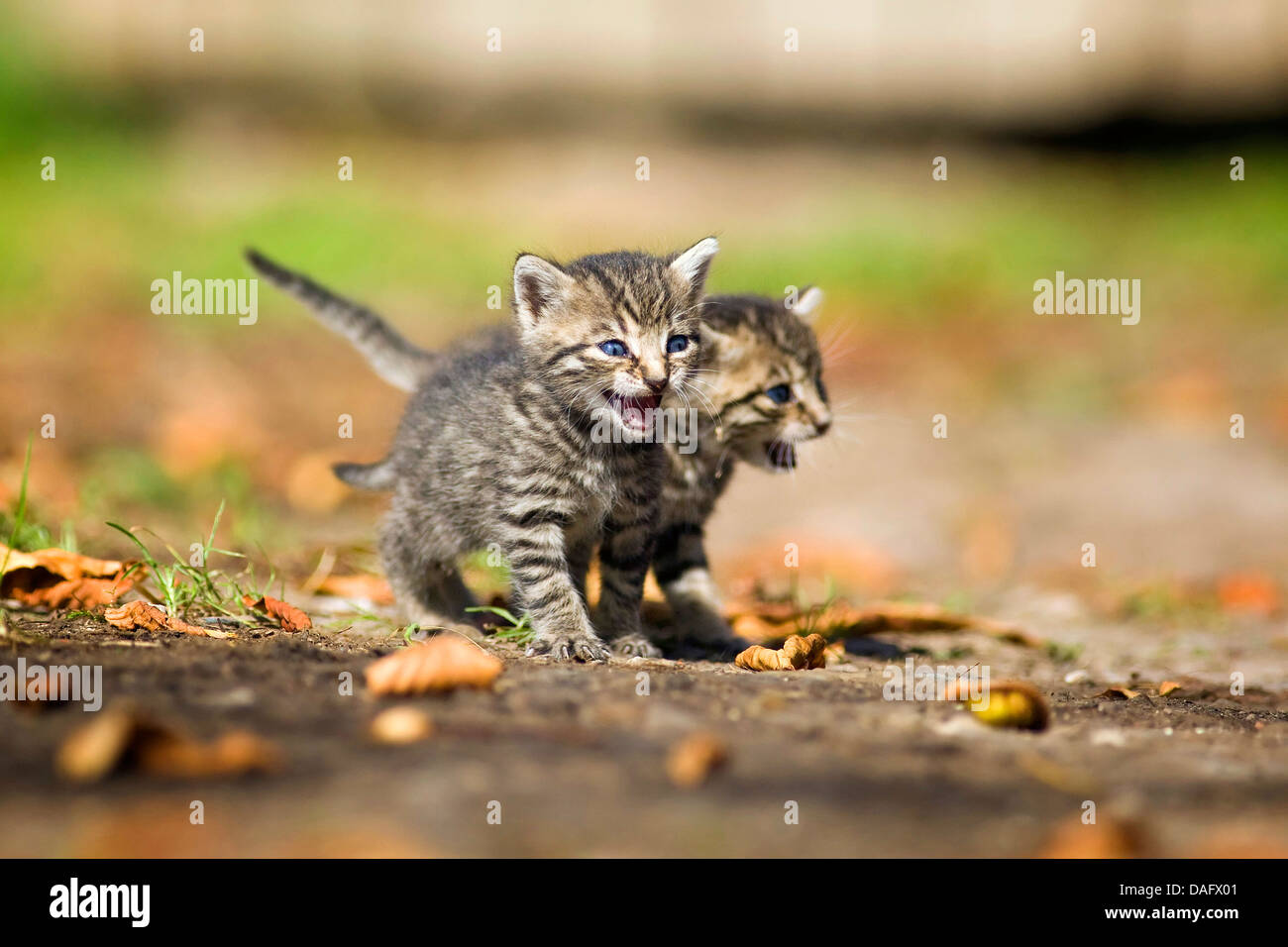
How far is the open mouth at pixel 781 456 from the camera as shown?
446 cm

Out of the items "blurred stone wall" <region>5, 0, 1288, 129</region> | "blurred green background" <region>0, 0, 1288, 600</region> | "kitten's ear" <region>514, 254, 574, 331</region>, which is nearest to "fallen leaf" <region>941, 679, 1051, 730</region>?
"kitten's ear" <region>514, 254, 574, 331</region>

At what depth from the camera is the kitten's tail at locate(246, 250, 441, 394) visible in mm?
4656

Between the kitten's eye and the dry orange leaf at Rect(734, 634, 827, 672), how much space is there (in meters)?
1.00

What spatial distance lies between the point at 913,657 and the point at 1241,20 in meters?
9.22

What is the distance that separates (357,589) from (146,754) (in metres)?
2.28

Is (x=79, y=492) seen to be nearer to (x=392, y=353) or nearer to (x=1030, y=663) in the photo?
(x=392, y=353)

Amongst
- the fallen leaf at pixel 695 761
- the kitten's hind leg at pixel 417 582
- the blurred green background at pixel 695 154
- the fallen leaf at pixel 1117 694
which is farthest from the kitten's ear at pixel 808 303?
the blurred green background at pixel 695 154

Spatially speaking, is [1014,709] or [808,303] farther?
[808,303]

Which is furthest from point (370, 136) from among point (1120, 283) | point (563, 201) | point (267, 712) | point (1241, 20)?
point (267, 712)

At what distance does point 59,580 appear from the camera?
3.69m

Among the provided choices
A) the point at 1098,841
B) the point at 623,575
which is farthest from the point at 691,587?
the point at 1098,841

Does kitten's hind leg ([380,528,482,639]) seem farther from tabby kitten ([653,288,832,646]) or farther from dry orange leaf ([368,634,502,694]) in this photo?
dry orange leaf ([368,634,502,694])

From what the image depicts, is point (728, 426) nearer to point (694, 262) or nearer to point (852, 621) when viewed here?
point (694, 262)

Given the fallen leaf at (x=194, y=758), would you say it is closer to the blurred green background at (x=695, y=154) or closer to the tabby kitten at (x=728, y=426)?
the tabby kitten at (x=728, y=426)
